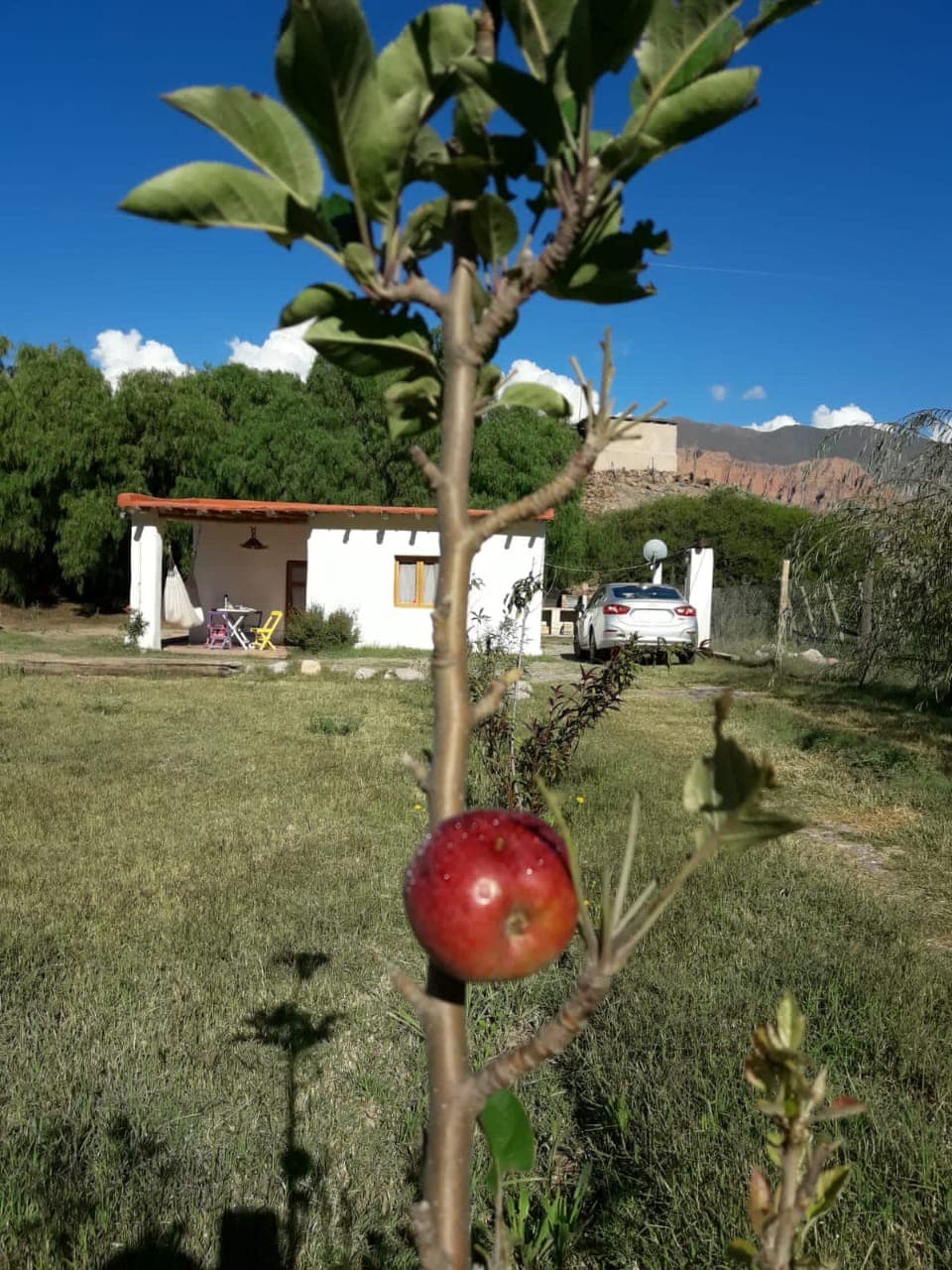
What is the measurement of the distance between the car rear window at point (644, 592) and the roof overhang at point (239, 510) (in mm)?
3509

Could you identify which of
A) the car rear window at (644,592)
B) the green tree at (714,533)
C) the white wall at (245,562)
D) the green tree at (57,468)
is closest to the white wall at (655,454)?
the green tree at (714,533)

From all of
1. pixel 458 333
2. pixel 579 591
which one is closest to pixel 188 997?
pixel 458 333

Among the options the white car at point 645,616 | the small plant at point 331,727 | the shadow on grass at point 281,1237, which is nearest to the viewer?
the shadow on grass at point 281,1237

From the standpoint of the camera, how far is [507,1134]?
67 centimetres

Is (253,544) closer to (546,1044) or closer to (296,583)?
(296,583)

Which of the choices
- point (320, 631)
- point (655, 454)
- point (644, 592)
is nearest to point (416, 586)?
point (320, 631)

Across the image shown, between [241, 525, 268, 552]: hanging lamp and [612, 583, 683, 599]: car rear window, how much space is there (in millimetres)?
7893

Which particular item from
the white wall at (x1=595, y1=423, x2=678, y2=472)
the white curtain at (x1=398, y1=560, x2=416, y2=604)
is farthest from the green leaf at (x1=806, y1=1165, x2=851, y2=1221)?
the white wall at (x1=595, y1=423, x2=678, y2=472)

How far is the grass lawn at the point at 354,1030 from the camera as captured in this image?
2.14 m

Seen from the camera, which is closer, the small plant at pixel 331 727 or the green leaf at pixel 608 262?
the green leaf at pixel 608 262

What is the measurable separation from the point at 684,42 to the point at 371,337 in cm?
25

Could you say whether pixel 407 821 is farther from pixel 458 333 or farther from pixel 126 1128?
pixel 458 333

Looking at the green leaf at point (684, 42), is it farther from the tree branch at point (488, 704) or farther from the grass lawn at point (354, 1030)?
the grass lawn at point (354, 1030)

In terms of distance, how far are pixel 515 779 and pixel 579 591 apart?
24.5m
